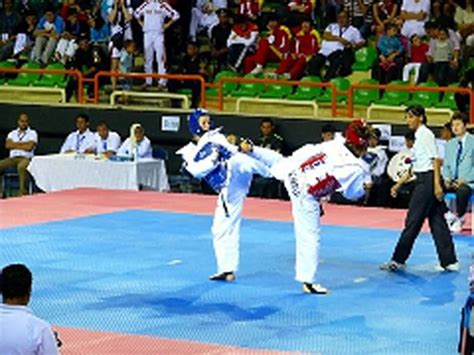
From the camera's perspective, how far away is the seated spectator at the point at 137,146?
22266 millimetres

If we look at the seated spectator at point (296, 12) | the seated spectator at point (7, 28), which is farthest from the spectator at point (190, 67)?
the seated spectator at point (7, 28)

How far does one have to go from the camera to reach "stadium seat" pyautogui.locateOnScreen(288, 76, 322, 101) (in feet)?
78.7

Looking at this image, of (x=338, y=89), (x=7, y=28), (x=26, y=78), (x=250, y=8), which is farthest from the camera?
(x=7, y=28)

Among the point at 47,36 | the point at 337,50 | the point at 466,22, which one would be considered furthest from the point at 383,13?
the point at 47,36

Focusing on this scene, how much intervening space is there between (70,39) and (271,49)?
4.31 metres

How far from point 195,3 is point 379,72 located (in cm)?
477

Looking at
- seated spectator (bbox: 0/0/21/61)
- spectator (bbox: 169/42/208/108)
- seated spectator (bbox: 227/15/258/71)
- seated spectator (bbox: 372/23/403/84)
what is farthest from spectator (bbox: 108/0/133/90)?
seated spectator (bbox: 372/23/403/84)

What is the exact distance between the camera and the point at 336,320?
41.1ft

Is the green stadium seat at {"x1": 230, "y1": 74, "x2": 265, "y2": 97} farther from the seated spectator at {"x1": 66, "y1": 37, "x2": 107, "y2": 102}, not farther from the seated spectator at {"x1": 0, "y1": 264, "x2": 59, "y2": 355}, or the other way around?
the seated spectator at {"x1": 0, "y1": 264, "x2": 59, "y2": 355}

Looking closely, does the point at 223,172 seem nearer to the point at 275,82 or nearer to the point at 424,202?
the point at 424,202

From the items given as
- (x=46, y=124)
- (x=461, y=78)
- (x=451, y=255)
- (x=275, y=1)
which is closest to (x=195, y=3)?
(x=275, y=1)

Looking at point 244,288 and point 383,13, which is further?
point 383,13

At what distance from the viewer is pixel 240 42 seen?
2533 cm

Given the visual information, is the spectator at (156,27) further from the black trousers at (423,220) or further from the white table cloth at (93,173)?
the black trousers at (423,220)
